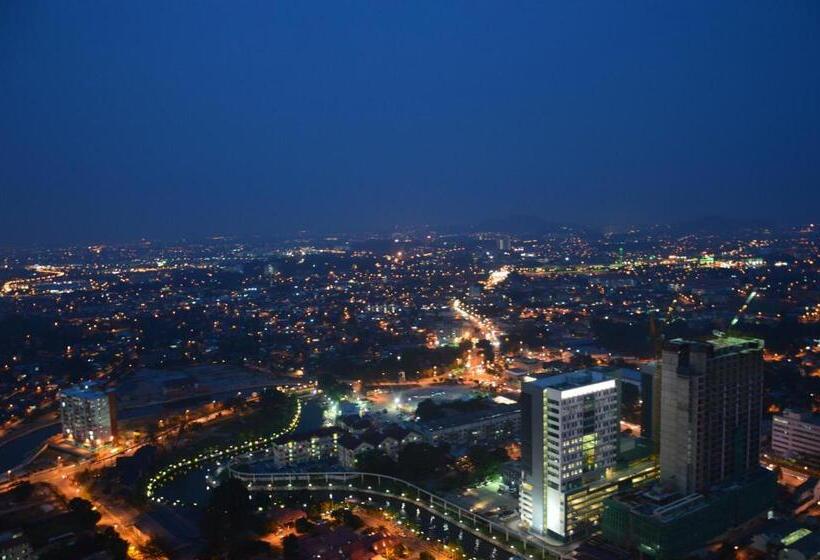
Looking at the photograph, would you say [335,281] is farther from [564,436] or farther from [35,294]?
[564,436]

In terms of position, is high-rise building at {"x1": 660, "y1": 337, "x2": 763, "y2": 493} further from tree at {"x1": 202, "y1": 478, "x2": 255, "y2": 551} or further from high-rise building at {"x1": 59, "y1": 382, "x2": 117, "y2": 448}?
high-rise building at {"x1": 59, "y1": 382, "x2": 117, "y2": 448}

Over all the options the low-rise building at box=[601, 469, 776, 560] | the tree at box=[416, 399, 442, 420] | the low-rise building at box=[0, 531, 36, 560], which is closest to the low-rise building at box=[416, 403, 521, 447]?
the tree at box=[416, 399, 442, 420]

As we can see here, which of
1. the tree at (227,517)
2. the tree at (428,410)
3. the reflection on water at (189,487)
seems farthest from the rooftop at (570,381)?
the reflection on water at (189,487)

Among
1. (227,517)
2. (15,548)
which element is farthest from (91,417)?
(227,517)

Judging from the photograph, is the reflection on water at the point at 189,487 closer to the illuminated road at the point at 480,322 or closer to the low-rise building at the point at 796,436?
the low-rise building at the point at 796,436

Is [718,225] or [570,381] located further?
[718,225]

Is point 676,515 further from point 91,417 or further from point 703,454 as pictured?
point 91,417
